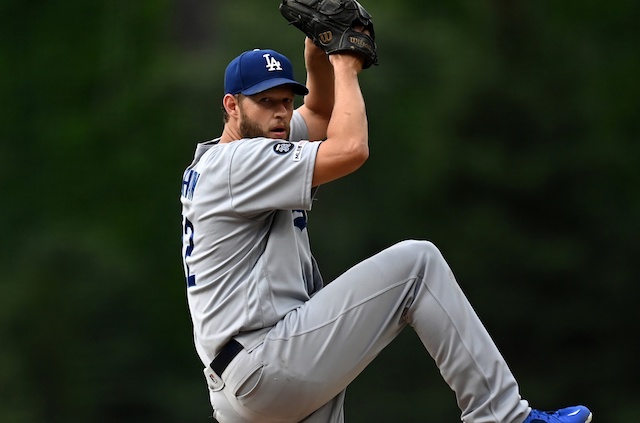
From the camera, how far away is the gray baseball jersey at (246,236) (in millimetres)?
3045

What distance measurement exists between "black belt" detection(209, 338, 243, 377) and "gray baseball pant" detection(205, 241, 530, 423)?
0.02 meters

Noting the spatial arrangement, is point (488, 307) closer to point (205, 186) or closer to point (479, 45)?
point (479, 45)

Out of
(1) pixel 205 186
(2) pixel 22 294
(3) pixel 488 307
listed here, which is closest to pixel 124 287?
(2) pixel 22 294

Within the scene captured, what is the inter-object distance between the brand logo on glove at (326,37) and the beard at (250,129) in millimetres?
342

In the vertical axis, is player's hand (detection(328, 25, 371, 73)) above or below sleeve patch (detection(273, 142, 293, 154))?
above

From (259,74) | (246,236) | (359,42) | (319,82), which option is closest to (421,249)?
(246,236)

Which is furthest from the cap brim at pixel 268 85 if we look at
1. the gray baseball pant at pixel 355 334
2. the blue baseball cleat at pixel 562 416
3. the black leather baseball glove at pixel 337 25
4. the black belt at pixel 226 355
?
the blue baseball cleat at pixel 562 416

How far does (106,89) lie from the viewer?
6.38m

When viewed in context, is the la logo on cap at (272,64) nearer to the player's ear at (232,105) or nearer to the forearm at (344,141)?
the player's ear at (232,105)

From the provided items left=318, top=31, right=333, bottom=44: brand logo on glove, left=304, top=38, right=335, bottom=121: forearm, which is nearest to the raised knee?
left=318, top=31, right=333, bottom=44: brand logo on glove

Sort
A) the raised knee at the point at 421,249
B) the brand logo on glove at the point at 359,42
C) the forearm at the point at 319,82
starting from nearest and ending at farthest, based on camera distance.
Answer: the raised knee at the point at 421,249 < the brand logo on glove at the point at 359,42 < the forearm at the point at 319,82

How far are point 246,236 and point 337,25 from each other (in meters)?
0.71

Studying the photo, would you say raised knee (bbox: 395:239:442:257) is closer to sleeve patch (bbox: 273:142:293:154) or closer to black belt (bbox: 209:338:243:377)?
sleeve patch (bbox: 273:142:293:154)

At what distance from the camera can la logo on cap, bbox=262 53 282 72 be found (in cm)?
324
